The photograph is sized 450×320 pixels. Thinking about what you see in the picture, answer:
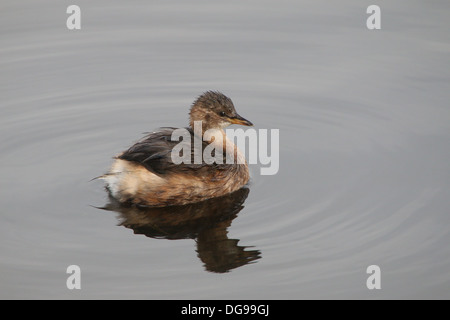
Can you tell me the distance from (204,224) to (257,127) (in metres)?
2.00

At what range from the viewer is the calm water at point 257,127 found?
5.86 metres

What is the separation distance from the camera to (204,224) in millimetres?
6578

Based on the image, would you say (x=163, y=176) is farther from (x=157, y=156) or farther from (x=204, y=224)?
(x=204, y=224)

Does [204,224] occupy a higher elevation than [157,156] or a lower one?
lower

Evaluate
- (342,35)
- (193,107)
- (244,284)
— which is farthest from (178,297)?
(342,35)

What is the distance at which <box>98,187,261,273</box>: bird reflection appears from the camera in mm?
6059

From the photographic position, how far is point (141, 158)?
6.78 meters

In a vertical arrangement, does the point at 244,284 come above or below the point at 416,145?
below

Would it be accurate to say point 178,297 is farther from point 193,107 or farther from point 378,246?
point 193,107

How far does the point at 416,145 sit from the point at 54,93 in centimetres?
418

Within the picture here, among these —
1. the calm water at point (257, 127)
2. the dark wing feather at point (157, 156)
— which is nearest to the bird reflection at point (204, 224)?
the calm water at point (257, 127)

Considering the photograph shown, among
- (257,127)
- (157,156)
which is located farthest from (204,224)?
(257,127)

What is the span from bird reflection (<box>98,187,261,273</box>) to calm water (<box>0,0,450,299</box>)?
0.02 metres

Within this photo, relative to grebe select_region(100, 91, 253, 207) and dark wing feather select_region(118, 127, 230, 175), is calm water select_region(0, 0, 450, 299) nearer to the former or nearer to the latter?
grebe select_region(100, 91, 253, 207)
